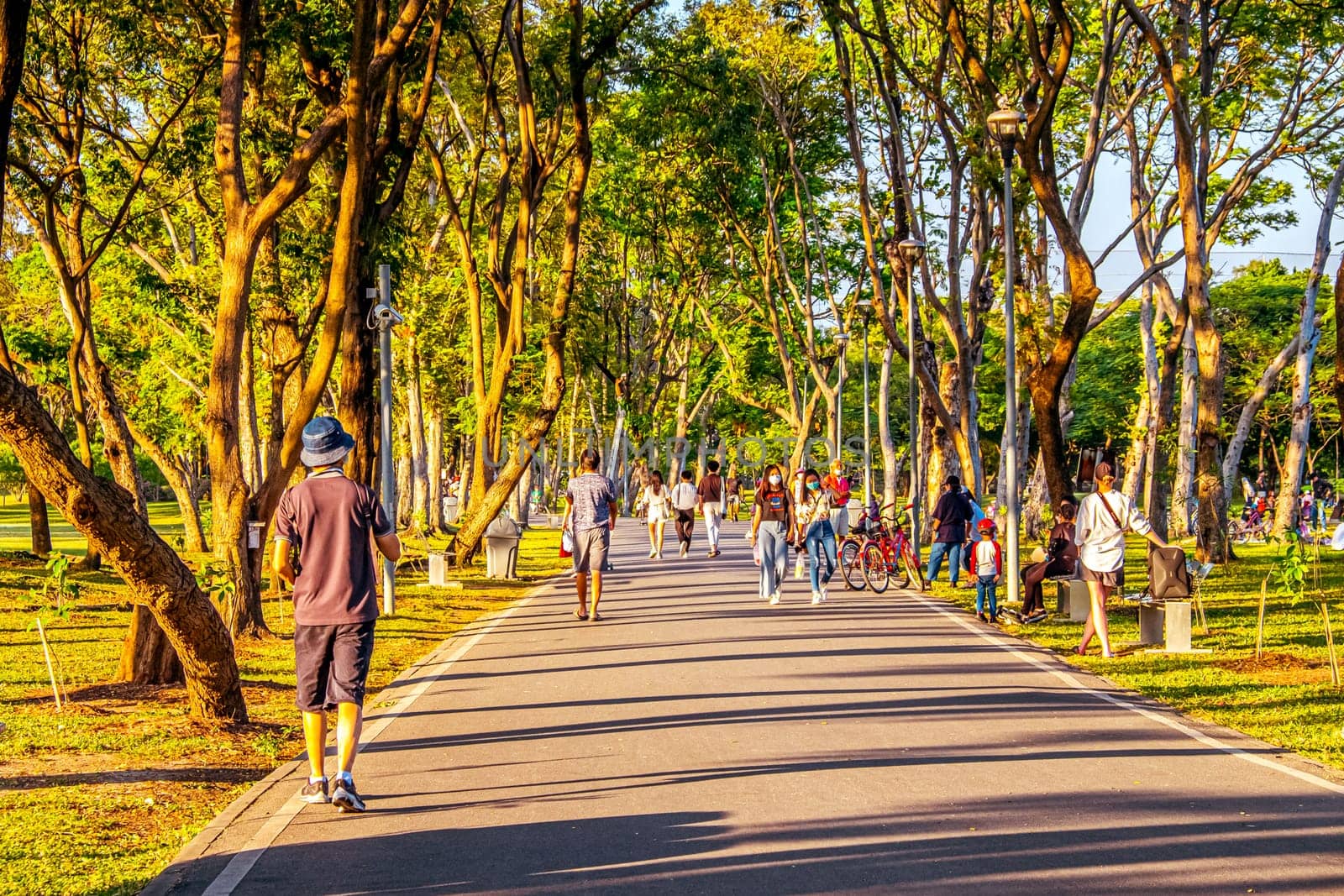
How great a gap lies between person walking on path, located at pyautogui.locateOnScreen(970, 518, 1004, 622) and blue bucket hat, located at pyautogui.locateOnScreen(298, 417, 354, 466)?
11463 mm

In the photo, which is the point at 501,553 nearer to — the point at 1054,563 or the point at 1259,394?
the point at 1054,563

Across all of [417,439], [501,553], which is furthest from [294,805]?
[417,439]

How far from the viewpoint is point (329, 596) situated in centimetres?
770

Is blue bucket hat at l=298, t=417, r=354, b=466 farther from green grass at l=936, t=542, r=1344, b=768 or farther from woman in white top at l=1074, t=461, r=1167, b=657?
woman in white top at l=1074, t=461, r=1167, b=657

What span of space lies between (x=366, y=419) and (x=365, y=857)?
46.8 ft

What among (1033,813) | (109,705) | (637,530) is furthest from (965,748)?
(637,530)

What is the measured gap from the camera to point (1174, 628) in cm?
1505

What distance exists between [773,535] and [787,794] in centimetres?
1209

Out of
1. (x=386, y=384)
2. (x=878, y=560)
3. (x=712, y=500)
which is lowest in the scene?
(x=878, y=560)

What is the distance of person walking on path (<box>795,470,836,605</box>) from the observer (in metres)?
20.5

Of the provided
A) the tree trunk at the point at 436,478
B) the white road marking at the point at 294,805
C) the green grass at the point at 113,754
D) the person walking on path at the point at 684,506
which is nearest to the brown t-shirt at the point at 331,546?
Result: the white road marking at the point at 294,805

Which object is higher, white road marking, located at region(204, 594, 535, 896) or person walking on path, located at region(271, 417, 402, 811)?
person walking on path, located at region(271, 417, 402, 811)

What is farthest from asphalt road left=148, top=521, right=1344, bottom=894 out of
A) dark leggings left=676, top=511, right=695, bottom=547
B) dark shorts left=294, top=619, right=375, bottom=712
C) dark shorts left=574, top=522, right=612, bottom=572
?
dark leggings left=676, top=511, right=695, bottom=547

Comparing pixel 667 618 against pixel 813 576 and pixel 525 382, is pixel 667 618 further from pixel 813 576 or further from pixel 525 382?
pixel 525 382
